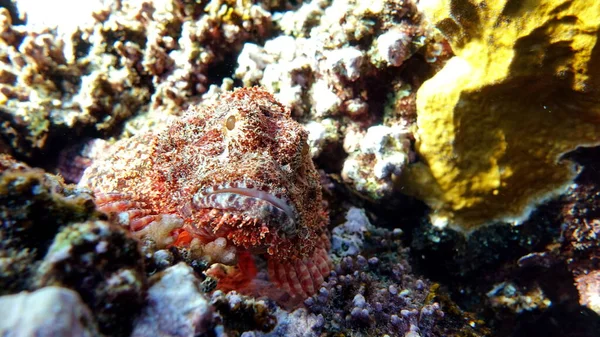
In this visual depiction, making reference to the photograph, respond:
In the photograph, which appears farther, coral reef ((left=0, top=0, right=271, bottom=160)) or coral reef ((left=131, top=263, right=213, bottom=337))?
coral reef ((left=0, top=0, right=271, bottom=160))

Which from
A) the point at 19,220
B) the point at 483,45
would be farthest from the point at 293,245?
the point at 483,45

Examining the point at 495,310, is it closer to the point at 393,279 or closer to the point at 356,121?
the point at 393,279

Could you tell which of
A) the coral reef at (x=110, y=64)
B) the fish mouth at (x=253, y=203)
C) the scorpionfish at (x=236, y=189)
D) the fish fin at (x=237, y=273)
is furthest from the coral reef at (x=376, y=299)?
the coral reef at (x=110, y=64)

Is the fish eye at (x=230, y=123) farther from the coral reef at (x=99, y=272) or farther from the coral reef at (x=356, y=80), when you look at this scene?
the coral reef at (x=356, y=80)

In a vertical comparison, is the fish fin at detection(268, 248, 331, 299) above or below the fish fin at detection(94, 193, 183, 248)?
below

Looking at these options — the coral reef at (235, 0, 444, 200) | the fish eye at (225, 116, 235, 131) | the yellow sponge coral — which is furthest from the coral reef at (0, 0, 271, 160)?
the yellow sponge coral

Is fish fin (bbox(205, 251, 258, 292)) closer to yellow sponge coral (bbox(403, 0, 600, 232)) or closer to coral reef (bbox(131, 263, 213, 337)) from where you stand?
coral reef (bbox(131, 263, 213, 337))
